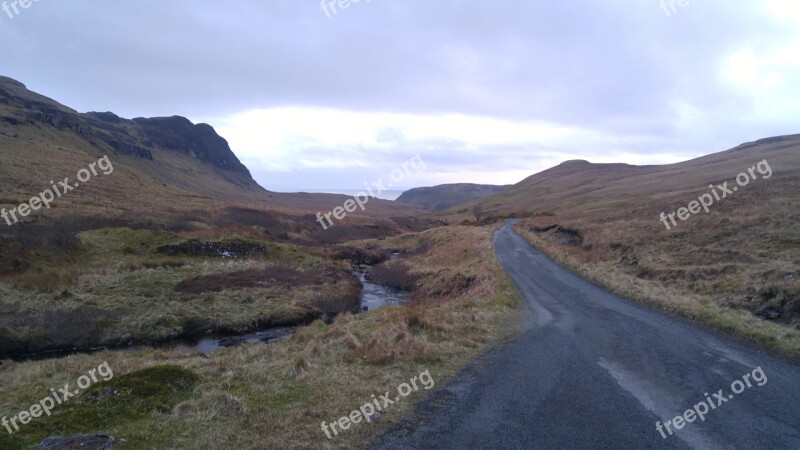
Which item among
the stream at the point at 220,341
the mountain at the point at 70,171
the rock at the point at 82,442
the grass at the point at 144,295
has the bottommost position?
the stream at the point at 220,341

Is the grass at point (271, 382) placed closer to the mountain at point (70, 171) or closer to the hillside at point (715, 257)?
the hillside at point (715, 257)

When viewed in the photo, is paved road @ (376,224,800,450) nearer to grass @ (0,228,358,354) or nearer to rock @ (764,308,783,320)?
rock @ (764,308,783,320)

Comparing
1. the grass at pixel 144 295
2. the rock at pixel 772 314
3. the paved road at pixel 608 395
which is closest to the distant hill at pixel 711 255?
the rock at pixel 772 314

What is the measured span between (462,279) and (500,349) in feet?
57.3

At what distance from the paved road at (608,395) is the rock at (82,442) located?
13.9 ft

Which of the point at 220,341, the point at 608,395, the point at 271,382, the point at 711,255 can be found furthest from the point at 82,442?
the point at 711,255

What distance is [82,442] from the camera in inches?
277

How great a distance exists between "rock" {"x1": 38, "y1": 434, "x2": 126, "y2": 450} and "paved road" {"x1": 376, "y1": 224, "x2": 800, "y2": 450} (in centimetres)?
A: 424

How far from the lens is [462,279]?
103 feet

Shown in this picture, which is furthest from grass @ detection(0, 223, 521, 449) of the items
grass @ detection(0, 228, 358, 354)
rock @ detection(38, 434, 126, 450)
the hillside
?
the hillside

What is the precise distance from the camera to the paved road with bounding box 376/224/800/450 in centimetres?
818

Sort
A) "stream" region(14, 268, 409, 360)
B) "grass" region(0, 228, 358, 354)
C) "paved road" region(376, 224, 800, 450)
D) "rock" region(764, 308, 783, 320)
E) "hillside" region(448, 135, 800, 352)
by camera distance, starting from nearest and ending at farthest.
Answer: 1. "paved road" region(376, 224, 800, 450)
2. "rock" region(764, 308, 783, 320)
3. "hillside" region(448, 135, 800, 352)
4. "stream" region(14, 268, 409, 360)
5. "grass" region(0, 228, 358, 354)

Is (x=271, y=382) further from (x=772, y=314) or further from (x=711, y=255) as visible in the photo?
(x=711, y=255)

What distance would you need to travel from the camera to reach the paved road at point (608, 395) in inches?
322
